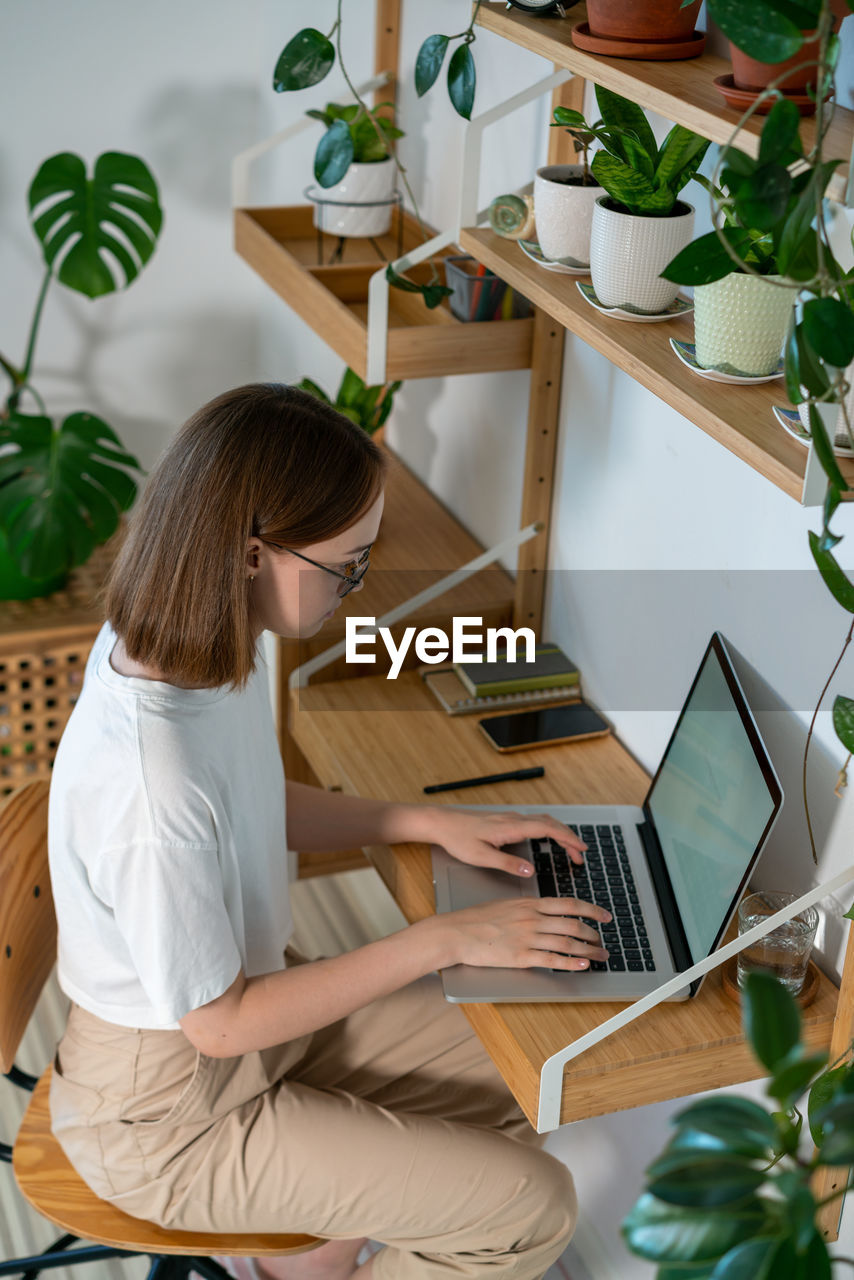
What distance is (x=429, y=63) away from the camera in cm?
144

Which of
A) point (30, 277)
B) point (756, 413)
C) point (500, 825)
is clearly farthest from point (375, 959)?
point (30, 277)

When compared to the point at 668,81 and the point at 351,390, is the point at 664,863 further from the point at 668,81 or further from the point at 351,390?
the point at 351,390

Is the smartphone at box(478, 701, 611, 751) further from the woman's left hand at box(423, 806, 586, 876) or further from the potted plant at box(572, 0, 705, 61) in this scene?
the potted plant at box(572, 0, 705, 61)

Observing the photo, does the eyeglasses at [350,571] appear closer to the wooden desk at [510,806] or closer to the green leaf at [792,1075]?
the wooden desk at [510,806]

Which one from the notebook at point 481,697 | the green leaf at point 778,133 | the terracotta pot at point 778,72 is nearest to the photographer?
the green leaf at point 778,133

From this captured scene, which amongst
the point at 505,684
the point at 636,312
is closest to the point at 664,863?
the point at 505,684

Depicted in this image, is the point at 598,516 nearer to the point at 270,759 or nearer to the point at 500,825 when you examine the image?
the point at 500,825

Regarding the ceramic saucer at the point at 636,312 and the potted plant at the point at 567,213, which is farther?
the potted plant at the point at 567,213

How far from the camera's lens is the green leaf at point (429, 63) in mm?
1423

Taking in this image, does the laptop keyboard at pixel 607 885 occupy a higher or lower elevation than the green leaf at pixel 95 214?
lower

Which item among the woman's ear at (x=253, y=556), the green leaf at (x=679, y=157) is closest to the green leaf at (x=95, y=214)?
the woman's ear at (x=253, y=556)

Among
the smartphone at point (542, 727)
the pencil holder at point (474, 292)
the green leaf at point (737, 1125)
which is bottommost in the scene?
the smartphone at point (542, 727)

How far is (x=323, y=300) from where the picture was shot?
6.13 feet

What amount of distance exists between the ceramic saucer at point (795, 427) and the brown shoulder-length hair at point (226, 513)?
0.41 meters
